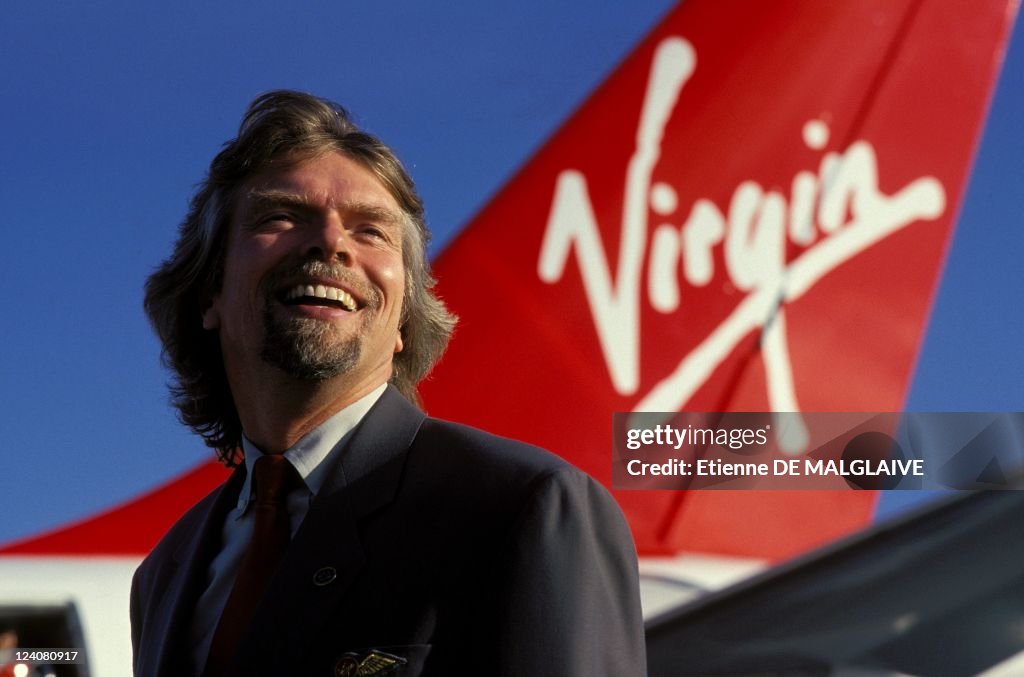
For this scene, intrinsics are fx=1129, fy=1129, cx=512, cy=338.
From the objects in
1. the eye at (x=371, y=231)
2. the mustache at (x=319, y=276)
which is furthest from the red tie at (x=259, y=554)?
the eye at (x=371, y=231)

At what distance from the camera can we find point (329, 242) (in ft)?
4.94

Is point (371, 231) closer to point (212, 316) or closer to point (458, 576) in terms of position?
point (212, 316)

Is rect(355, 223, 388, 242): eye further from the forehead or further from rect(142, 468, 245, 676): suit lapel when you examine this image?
rect(142, 468, 245, 676): suit lapel

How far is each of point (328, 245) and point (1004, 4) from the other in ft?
14.7

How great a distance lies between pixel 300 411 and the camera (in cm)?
152

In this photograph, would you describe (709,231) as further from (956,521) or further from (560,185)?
(956,521)

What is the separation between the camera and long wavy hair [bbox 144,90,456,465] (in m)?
1.67

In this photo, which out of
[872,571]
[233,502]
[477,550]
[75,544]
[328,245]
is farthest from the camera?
[75,544]

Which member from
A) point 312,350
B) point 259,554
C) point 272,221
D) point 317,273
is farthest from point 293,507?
point 272,221

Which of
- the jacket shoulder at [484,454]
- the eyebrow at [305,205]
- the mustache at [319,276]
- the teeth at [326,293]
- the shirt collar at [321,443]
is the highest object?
the eyebrow at [305,205]

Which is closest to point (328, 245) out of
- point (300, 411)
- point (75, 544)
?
point (300, 411)

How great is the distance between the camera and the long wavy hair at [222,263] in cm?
167

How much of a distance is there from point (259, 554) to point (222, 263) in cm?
56

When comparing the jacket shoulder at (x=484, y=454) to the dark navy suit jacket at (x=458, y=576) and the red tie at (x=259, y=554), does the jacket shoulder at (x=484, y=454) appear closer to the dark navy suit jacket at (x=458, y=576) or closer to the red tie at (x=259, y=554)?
the dark navy suit jacket at (x=458, y=576)
